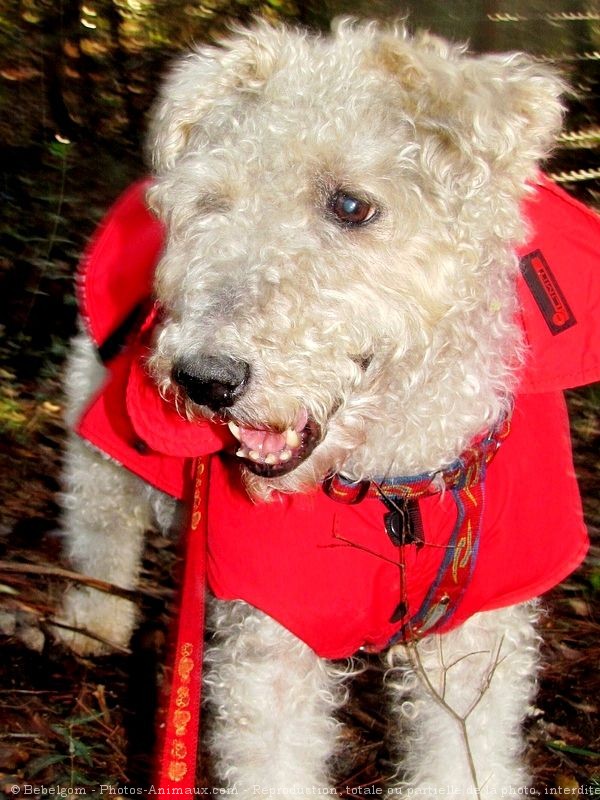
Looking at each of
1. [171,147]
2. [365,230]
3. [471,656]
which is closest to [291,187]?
[365,230]

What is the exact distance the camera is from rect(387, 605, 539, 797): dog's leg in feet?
9.46

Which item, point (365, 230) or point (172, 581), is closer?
point (365, 230)

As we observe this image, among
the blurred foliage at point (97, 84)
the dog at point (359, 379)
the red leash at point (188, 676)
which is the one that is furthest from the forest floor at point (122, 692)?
the blurred foliage at point (97, 84)

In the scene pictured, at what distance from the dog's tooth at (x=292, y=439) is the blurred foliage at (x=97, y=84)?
3541 mm

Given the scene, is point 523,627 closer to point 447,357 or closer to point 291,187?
point 447,357

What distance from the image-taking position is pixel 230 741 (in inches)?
112

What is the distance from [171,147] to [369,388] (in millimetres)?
931

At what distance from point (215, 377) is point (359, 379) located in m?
0.44

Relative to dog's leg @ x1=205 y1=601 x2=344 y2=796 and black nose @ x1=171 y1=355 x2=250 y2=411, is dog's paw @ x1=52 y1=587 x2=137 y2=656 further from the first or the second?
black nose @ x1=171 y1=355 x2=250 y2=411

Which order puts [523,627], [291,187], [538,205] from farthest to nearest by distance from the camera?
[523,627] → [538,205] → [291,187]

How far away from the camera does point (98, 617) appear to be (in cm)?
371

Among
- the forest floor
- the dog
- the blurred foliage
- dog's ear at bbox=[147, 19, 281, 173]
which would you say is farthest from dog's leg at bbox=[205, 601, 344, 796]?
the blurred foliage

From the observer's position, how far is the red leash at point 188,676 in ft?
7.07

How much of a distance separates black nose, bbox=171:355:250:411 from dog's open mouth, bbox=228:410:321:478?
0.22 m
